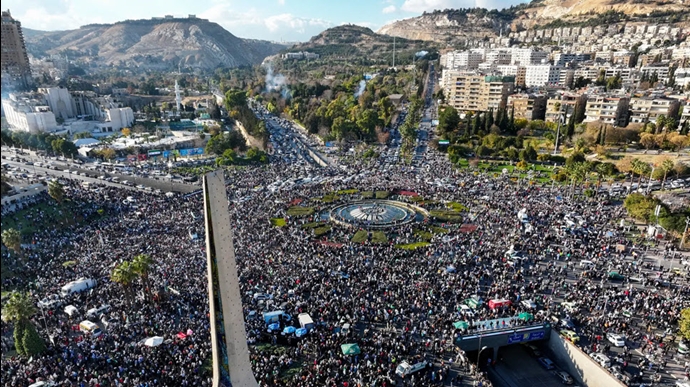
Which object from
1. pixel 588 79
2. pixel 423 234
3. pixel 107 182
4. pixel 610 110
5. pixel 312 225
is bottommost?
pixel 423 234

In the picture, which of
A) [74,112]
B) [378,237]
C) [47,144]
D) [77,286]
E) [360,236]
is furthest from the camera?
[74,112]

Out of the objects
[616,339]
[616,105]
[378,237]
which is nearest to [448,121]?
[616,105]

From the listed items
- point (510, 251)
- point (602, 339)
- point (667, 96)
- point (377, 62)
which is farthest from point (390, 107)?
point (377, 62)

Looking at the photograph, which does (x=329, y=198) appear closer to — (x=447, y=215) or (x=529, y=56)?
(x=447, y=215)

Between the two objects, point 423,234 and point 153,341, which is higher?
point 153,341

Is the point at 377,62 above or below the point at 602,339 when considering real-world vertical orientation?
above

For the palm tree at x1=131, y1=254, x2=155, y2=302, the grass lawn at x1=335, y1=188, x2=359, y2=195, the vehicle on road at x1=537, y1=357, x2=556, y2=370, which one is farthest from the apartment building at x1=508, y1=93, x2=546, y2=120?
the palm tree at x1=131, y1=254, x2=155, y2=302

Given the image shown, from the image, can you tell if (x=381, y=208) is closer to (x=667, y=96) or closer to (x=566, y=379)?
(x=566, y=379)
